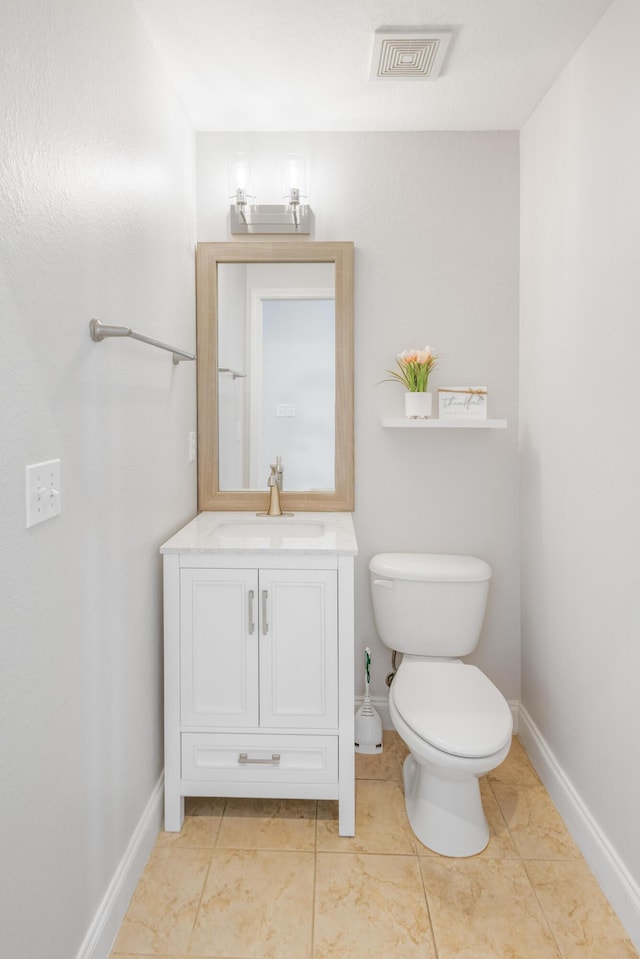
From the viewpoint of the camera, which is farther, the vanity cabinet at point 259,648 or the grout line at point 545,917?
the vanity cabinet at point 259,648

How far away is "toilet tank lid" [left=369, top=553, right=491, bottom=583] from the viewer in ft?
7.43

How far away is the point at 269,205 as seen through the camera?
2.46 m

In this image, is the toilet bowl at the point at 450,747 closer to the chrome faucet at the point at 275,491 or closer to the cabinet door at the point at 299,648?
the cabinet door at the point at 299,648

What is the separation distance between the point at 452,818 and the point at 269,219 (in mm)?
2204

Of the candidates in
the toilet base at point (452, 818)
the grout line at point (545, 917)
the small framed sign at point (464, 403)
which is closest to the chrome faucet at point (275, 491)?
the small framed sign at point (464, 403)

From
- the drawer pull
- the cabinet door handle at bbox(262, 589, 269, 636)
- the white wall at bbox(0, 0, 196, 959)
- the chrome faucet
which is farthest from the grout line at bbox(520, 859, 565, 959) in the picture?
the chrome faucet

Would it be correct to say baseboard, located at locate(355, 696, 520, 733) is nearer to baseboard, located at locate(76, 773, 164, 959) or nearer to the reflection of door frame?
baseboard, located at locate(76, 773, 164, 959)

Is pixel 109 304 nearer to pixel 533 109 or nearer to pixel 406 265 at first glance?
pixel 406 265

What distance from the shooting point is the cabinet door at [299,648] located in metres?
1.89

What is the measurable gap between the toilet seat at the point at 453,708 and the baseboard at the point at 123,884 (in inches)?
31.9

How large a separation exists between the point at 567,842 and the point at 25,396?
1.95 m

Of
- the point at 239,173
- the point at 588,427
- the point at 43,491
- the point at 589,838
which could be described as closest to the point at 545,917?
the point at 589,838

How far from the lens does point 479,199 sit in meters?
2.47

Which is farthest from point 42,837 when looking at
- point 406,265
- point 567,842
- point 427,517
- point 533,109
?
point 533,109
